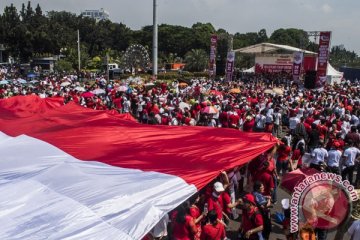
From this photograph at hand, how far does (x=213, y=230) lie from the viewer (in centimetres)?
535

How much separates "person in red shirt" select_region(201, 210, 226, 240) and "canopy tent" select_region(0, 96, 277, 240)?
459 mm

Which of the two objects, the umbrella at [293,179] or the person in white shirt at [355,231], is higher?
the umbrella at [293,179]

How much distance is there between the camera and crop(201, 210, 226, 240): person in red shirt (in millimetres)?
5352

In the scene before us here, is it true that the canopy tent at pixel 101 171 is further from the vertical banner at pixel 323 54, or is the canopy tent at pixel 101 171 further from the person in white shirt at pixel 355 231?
the vertical banner at pixel 323 54

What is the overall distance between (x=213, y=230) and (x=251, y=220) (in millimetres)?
721

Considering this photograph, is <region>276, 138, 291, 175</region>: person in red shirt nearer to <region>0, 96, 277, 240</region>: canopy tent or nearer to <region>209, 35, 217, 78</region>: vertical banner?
<region>0, 96, 277, 240</region>: canopy tent

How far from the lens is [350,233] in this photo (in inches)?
200

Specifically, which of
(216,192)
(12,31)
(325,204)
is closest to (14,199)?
(216,192)

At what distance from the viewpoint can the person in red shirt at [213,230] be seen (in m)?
5.35

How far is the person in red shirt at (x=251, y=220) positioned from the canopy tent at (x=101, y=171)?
67 centimetres

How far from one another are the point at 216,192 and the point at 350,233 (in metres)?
2.05

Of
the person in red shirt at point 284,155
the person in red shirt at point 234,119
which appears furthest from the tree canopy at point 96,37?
the person in red shirt at point 284,155

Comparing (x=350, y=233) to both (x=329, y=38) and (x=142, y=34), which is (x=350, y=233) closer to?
(x=329, y=38)

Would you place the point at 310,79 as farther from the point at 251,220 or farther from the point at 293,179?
the point at 251,220
